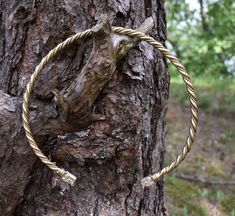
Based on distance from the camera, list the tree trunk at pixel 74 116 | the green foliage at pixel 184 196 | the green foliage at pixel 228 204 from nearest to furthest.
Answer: the tree trunk at pixel 74 116, the green foliage at pixel 184 196, the green foliage at pixel 228 204

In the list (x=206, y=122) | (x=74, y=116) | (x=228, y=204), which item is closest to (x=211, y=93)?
(x=206, y=122)

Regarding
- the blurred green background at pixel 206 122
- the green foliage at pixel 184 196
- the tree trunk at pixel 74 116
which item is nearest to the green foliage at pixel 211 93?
the blurred green background at pixel 206 122

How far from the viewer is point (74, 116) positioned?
1424mm

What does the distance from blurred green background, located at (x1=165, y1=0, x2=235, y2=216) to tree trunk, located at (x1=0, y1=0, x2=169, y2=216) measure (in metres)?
1.43

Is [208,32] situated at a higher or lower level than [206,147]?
higher

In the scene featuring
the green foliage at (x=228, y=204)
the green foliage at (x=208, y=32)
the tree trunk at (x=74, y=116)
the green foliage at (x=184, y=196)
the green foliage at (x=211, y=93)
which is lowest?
the green foliage at (x=211, y=93)

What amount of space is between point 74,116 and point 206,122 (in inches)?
191

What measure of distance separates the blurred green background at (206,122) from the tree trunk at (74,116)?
143 cm

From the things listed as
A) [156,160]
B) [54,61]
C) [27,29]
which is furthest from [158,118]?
[27,29]

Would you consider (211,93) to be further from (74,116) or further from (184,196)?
(74,116)

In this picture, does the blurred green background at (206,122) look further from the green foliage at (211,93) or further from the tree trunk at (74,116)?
the tree trunk at (74,116)

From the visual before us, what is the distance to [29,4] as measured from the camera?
1.50m

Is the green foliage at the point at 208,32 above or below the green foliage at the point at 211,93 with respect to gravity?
above

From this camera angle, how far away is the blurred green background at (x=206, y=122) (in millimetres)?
3760
